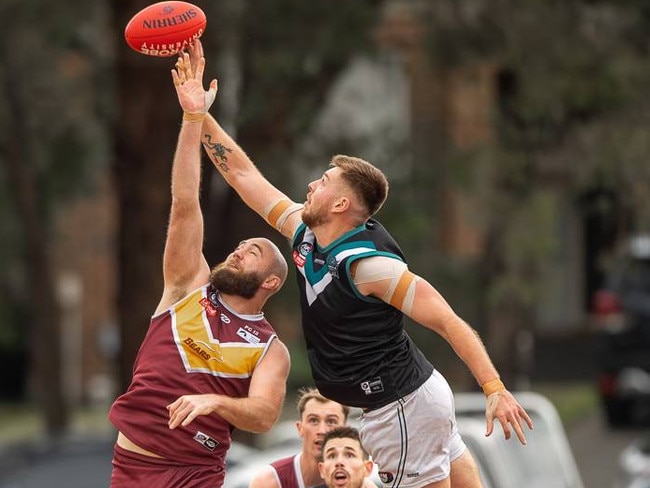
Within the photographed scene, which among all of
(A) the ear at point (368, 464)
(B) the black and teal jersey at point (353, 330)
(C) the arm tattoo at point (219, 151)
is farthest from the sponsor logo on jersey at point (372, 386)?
(C) the arm tattoo at point (219, 151)

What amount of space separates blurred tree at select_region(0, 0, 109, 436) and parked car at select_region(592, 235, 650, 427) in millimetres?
7919

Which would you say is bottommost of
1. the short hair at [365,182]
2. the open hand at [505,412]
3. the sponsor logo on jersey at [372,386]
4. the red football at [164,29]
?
the open hand at [505,412]

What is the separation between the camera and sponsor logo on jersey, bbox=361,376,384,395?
6.79 metres

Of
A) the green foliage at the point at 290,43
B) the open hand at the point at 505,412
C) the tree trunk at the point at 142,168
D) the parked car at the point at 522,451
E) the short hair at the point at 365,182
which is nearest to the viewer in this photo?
the open hand at the point at 505,412

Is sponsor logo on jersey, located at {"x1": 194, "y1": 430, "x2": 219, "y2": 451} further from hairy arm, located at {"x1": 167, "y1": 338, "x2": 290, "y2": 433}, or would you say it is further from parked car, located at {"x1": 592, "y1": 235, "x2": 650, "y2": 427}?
parked car, located at {"x1": 592, "y1": 235, "x2": 650, "y2": 427}

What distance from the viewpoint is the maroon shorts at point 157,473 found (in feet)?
22.9

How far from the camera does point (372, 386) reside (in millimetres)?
6793

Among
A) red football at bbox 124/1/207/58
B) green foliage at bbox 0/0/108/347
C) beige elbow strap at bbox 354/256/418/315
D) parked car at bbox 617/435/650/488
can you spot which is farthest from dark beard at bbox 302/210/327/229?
green foliage at bbox 0/0/108/347

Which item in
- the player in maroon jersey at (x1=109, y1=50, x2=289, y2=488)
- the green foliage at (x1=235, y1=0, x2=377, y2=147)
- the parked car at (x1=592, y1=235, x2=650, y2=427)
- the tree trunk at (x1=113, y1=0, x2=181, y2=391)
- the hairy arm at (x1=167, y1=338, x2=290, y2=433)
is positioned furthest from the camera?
the parked car at (x1=592, y1=235, x2=650, y2=427)

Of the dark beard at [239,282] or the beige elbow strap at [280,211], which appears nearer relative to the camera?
the dark beard at [239,282]

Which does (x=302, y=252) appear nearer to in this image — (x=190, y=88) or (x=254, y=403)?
(x=254, y=403)

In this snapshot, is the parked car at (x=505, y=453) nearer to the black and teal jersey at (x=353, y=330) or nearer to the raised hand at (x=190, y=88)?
the raised hand at (x=190, y=88)

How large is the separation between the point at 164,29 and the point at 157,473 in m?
1.79

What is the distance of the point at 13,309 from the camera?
38.9 meters
